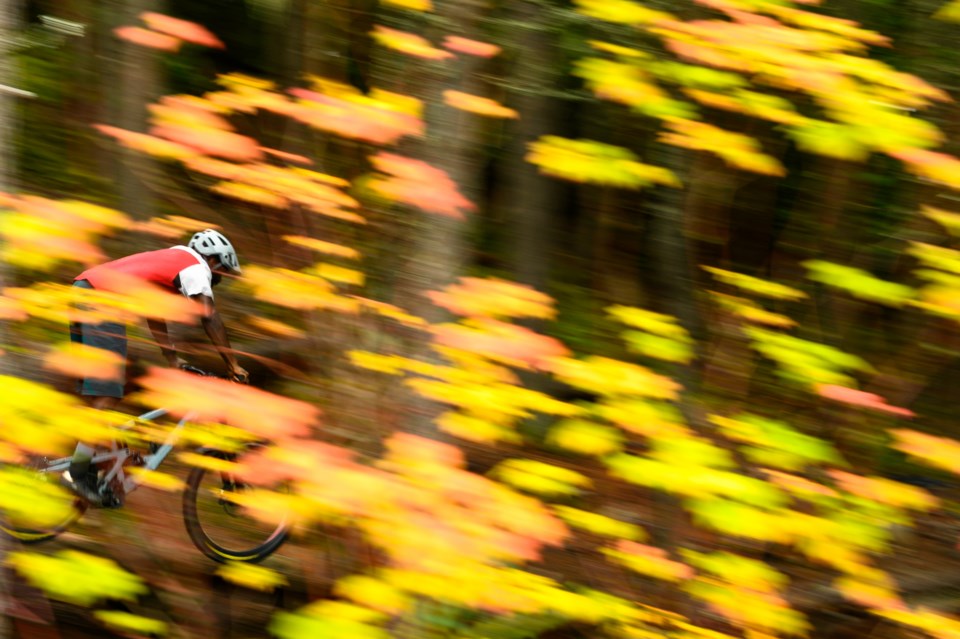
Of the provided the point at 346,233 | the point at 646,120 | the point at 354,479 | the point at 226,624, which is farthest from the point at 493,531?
the point at 646,120

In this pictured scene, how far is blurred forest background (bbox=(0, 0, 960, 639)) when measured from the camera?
270cm

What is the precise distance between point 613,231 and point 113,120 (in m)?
4.20

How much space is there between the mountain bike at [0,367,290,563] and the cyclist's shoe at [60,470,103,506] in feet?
0.08

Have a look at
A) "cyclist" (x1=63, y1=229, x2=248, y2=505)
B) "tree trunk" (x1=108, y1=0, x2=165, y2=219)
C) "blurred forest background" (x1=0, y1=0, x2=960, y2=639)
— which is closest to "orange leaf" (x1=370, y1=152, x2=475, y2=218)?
"blurred forest background" (x1=0, y1=0, x2=960, y2=639)

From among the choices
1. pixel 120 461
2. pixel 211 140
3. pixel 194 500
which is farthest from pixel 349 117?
pixel 194 500

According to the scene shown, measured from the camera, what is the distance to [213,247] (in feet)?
12.4

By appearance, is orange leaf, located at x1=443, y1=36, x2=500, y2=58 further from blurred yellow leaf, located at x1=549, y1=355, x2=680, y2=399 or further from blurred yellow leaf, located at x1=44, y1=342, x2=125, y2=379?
blurred yellow leaf, located at x1=44, y1=342, x2=125, y2=379

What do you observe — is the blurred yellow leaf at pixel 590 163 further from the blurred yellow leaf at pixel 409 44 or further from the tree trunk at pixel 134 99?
the tree trunk at pixel 134 99

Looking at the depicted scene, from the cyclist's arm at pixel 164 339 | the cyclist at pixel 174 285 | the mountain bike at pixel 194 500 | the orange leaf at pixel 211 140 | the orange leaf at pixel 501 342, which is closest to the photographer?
the orange leaf at pixel 211 140

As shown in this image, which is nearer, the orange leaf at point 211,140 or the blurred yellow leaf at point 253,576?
the orange leaf at point 211,140

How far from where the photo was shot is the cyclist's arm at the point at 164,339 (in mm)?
3141

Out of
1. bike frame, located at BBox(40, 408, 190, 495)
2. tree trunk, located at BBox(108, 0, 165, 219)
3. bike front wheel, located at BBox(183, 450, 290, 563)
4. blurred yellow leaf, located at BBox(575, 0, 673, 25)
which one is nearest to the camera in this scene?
blurred yellow leaf, located at BBox(575, 0, 673, 25)

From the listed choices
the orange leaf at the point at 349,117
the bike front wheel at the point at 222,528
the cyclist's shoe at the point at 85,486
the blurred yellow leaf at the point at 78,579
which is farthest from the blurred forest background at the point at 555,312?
the cyclist's shoe at the point at 85,486

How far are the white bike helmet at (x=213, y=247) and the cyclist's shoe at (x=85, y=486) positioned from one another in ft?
4.75
